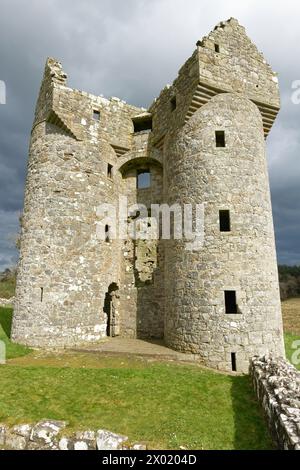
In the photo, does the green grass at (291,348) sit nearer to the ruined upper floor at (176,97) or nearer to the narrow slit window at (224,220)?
the narrow slit window at (224,220)

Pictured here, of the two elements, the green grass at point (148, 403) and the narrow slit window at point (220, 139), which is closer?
the green grass at point (148, 403)

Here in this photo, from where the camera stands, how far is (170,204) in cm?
1385

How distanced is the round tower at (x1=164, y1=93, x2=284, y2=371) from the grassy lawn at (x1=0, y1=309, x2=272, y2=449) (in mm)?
1428

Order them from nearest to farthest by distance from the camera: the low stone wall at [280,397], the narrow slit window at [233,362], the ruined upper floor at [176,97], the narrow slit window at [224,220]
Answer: the low stone wall at [280,397] < the narrow slit window at [233,362] < the narrow slit window at [224,220] < the ruined upper floor at [176,97]

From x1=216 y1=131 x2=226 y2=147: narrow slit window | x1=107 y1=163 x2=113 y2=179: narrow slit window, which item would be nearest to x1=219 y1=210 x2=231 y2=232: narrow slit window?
x1=216 y1=131 x2=226 y2=147: narrow slit window

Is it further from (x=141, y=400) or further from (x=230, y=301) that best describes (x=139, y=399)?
(x=230, y=301)

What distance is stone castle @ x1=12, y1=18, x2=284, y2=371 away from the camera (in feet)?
38.3

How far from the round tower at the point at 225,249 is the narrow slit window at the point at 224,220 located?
4 cm

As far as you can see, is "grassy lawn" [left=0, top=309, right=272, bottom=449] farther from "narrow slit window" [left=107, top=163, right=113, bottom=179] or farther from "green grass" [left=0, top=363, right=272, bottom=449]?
"narrow slit window" [left=107, top=163, right=113, bottom=179]

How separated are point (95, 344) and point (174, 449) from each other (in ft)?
26.4

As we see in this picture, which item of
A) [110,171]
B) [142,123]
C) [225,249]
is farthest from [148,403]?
[142,123]

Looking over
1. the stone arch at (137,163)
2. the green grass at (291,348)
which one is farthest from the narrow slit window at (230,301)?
the stone arch at (137,163)

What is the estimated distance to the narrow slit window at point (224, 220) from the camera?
12.5m

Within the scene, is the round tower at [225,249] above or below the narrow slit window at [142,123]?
below
